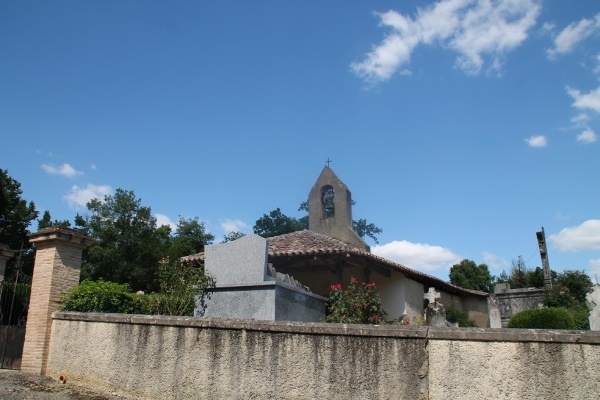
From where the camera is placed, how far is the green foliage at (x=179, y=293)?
352 inches

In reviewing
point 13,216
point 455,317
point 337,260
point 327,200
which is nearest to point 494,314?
point 455,317

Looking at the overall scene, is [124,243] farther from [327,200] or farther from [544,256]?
[544,256]

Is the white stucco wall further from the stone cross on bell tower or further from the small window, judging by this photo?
the small window

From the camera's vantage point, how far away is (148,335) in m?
6.50

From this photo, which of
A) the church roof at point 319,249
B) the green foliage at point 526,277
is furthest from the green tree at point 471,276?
the church roof at point 319,249

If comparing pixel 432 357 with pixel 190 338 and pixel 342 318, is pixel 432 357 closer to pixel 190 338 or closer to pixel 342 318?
pixel 190 338

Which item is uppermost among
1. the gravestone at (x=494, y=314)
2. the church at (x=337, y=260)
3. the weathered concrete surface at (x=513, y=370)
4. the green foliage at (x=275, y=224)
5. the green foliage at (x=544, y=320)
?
the green foliage at (x=275, y=224)

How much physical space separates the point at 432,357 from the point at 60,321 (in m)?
5.99

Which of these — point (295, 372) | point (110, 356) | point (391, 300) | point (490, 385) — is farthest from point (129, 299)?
point (391, 300)

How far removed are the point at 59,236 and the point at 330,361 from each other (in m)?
5.53

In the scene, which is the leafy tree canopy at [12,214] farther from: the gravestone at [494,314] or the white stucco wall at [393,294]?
the gravestone at [494,314]

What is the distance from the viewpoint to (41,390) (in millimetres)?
6730

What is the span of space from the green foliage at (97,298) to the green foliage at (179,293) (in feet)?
1.60

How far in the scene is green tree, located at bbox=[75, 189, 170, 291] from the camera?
1223 inches
